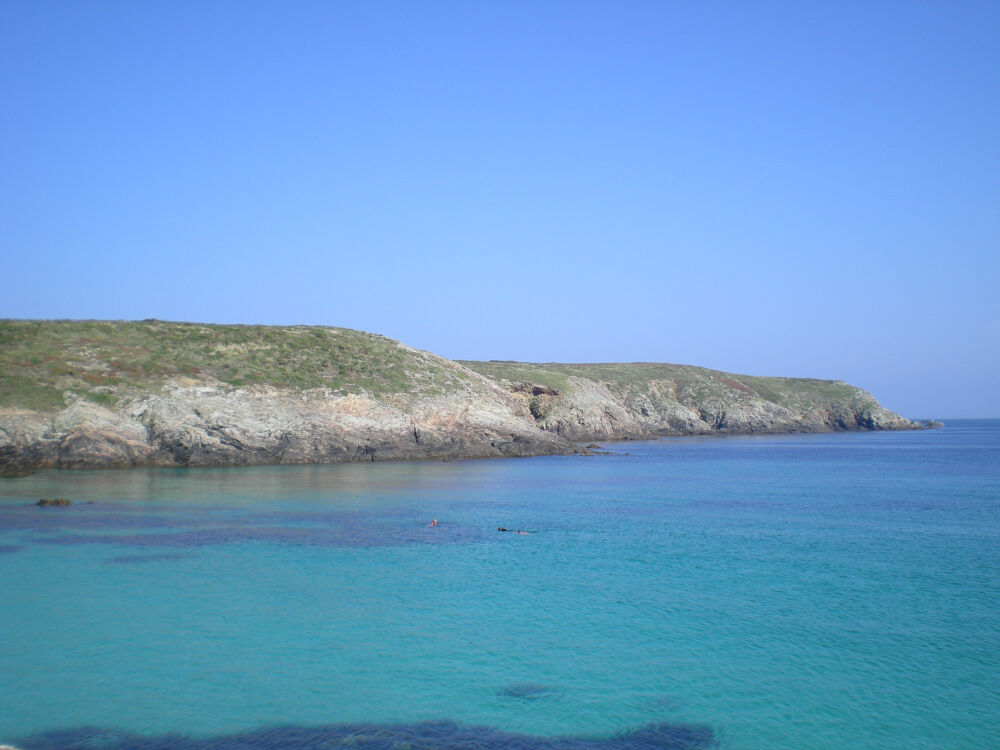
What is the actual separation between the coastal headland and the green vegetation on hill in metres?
0.13

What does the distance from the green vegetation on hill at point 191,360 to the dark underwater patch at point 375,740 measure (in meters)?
38.5

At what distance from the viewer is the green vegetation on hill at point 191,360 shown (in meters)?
45.2

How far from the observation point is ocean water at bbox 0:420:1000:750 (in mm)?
10617

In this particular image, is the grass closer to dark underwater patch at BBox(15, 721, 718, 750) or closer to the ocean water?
the ocean water

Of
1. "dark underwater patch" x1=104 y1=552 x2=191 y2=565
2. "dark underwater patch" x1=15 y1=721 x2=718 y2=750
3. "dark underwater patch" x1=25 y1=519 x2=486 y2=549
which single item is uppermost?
"dark underwater patch" x1=25 y1=519 x2=486 y2=549

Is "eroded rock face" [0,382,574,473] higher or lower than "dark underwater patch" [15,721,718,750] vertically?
higher

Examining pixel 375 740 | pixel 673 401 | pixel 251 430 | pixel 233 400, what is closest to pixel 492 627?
pixel 375 740

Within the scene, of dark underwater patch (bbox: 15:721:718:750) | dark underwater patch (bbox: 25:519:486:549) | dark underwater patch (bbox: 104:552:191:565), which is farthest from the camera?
dark underwater patch (bbox: 25:519:486:549)

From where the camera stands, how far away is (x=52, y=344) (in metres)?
49.4

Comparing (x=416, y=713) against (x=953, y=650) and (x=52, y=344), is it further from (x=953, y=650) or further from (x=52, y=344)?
(x=52, y=344)

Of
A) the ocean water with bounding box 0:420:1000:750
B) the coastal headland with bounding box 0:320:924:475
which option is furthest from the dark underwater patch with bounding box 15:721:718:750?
A: the coastal headland with bounding box 0:320:924:475

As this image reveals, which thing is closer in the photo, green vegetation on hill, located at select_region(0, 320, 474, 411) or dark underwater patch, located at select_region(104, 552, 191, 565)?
dark underwater patch, located at select_region(104, 552, 191, 565)

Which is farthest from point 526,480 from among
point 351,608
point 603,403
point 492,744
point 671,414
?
point 671,414

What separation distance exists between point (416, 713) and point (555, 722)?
6.67 ft
